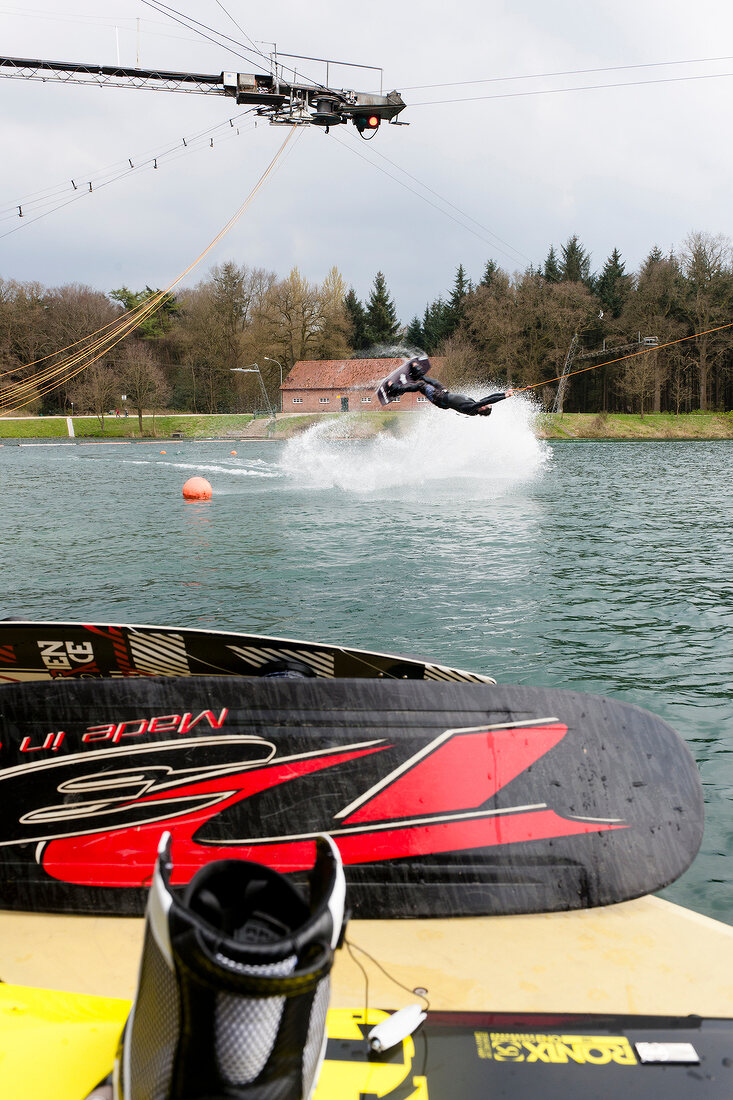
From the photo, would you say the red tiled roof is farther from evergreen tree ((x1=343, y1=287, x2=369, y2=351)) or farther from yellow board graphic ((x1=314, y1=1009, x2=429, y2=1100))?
yellow board graphic ((x1=314, y1=1009, x2=429, y2=1100))

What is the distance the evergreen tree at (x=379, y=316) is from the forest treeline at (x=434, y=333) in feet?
0.58

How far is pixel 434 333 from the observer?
82812 mm

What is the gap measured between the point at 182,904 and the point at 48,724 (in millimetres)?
2352

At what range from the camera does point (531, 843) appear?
3.09 metres

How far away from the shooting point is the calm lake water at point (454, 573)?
6.78 m

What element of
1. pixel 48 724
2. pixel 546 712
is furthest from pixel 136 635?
pixel 546 712

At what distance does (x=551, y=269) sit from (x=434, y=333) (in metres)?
14.4

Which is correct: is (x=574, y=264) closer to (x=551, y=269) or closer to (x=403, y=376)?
(x=551, y=269)

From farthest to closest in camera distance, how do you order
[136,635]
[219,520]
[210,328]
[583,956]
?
[210,328] < [219,520] < [136,635] < [583,956]

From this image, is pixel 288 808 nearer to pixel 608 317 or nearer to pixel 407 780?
pixel 407 780

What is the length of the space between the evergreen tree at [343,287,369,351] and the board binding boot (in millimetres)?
93548

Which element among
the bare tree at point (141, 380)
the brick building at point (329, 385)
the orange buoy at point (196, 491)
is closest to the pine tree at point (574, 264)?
the brick building at point (329, 385)

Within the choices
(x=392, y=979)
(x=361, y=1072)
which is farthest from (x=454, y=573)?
(x=361, y=1072)

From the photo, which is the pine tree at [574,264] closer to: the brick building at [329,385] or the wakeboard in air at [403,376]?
the brick building at [329,385]
